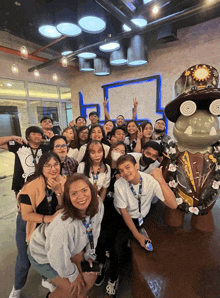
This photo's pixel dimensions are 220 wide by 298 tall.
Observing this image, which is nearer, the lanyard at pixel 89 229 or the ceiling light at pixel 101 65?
the lanyard at pixel 89 229

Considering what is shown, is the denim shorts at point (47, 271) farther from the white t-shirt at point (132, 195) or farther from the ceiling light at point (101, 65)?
the ceiling light at point (101, 65)

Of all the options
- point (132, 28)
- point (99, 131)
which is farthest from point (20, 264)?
point (132, 28)

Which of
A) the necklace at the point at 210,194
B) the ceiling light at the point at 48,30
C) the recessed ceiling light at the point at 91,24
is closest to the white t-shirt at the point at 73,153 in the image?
the necklace at the point at 210,194

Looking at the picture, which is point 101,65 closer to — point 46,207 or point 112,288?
point 46,207

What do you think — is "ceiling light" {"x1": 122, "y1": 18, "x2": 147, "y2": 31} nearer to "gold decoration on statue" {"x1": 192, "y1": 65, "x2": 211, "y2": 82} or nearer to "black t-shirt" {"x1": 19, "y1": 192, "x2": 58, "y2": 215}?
"gold decoration on statue" {"x1": 192, "y1": 65, "x2": 211, "y2": 82}

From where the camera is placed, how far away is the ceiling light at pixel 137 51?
3.17m

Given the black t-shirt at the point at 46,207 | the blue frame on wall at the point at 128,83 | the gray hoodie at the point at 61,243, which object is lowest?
the gray hoodie at the point at 61,243

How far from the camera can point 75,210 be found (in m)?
0.94

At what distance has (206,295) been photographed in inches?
29.0

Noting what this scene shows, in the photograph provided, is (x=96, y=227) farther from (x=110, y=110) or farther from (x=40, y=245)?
(x=110, y=110)

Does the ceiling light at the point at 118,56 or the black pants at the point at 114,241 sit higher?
the ceiling light at the point at 118,56

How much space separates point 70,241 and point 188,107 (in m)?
1.12

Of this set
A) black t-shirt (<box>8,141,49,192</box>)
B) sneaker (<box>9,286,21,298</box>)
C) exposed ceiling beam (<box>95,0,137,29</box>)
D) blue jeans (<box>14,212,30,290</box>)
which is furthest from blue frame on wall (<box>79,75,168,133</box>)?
sneaker (<box>9,286,21,298</box>)

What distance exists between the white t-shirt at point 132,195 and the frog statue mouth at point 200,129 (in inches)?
16.0
